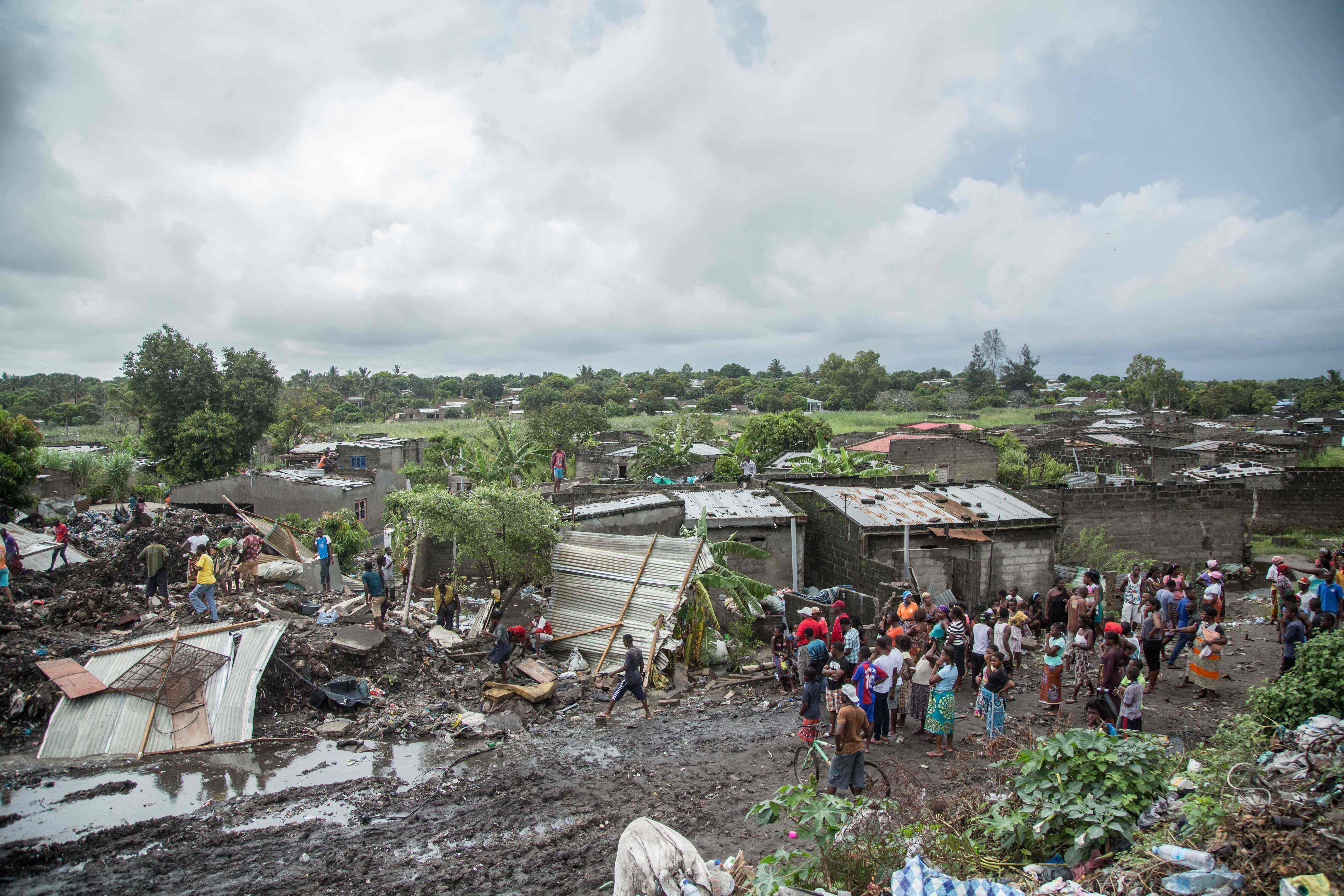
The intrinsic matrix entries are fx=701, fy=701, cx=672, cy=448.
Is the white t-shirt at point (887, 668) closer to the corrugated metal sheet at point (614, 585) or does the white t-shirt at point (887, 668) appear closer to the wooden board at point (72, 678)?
the corrugated metal sheet at point (614, 585)

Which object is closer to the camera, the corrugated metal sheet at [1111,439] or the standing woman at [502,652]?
the standing woman at [502,652]

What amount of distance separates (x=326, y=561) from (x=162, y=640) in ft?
20.6

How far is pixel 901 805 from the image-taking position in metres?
5.82

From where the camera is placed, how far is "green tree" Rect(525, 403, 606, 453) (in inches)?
1439

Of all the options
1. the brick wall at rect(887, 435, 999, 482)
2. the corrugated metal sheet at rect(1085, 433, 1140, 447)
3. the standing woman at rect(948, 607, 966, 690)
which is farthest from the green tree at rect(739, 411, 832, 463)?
the standing woman at rect(948, 607, 966, 690)

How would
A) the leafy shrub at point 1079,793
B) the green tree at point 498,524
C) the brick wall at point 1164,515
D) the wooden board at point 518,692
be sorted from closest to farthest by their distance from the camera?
the leafy shrub at point 1079,793 → the wooden board at point 518,692 → the green tree at point 498,524 → the brick wall at point 1164,515

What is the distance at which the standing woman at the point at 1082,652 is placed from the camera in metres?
9.37

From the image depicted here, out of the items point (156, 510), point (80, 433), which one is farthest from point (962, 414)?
point (80, 433)

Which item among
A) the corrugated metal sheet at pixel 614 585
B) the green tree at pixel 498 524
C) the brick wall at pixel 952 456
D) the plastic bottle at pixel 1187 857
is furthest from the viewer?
the brick wall at pixel 952 456

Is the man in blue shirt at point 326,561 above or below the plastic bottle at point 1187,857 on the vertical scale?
below

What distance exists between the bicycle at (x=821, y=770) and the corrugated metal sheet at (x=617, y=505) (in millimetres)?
7297

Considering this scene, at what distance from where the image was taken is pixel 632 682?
31.6 ft

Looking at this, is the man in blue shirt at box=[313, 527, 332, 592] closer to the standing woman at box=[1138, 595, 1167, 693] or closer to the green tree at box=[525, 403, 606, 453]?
the standing woman at box=[1138, 595, 1167, 693]

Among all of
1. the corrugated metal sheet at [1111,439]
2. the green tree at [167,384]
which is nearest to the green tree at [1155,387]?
the corrugated metal sheet at [1111,439]
